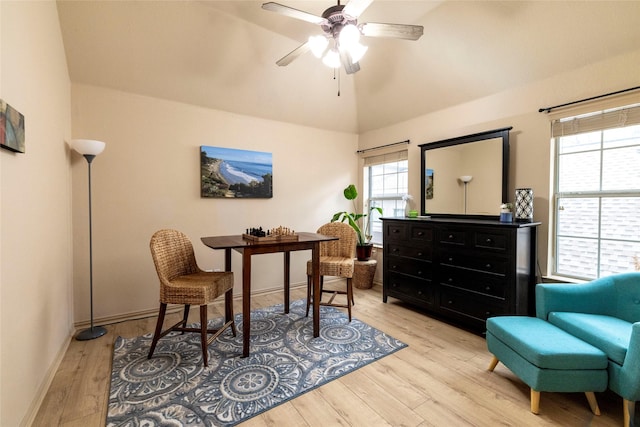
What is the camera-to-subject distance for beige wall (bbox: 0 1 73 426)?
4.69 feet

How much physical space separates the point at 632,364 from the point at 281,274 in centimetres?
335

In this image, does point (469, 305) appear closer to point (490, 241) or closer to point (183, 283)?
point (490, 241)

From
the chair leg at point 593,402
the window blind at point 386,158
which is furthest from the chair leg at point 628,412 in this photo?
the window blind at point 386,158

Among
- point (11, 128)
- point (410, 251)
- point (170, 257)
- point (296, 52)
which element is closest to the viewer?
point (11, 128)

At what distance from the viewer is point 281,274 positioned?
13.3ft

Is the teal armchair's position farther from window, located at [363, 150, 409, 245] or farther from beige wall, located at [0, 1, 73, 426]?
beige wall, located at [0, 1, 73, 426]

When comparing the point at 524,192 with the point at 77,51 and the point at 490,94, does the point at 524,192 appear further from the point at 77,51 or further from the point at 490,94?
the point at 77,51

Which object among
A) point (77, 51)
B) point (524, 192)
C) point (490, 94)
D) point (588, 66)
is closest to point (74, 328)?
point (77, 51)

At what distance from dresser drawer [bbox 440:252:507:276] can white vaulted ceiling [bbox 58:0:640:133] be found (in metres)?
1.73

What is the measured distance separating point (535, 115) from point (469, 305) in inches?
74.4

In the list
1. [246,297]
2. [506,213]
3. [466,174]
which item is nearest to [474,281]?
[506,213]

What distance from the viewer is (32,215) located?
1.76 metres

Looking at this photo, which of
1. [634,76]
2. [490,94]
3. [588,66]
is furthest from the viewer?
[490,94]

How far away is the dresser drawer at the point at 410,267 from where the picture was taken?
308cm
